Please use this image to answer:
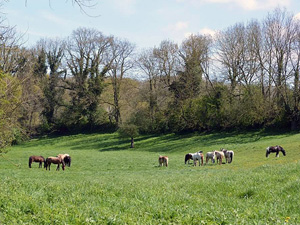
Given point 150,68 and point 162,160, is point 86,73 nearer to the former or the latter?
point 150,68

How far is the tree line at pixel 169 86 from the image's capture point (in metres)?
47.3

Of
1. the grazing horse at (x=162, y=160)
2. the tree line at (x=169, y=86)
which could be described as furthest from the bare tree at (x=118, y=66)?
the grazing horse at (x=162, y=160)

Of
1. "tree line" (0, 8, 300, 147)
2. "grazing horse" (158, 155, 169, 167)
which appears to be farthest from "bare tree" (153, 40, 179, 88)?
"grazing horse" (158, 155, 169, 167)

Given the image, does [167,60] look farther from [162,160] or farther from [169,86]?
[162,160]

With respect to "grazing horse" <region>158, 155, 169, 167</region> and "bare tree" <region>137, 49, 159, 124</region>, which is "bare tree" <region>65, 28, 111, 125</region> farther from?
"grazing horse" <region>158, 155, 169, 167</region>

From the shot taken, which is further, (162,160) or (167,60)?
(167,60)

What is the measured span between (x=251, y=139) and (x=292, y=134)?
204 inches

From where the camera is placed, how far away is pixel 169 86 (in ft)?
190

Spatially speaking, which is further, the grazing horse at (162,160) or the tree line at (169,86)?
the tree line at (169,86)

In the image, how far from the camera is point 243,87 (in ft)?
168

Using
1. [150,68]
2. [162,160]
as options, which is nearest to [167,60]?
[150,68]

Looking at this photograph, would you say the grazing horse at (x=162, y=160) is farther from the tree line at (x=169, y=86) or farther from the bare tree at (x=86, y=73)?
the bare tree at (x=86, y=73)

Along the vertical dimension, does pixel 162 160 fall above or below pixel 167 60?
below

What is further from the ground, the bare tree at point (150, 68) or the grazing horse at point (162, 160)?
the bare tree at point (150, 68)
